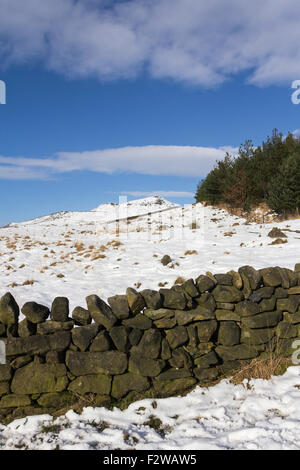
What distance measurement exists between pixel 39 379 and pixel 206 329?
2669mm

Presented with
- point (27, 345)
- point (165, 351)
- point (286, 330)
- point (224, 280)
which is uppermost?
point (224, 280)

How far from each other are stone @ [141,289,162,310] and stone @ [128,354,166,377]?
2.54ft

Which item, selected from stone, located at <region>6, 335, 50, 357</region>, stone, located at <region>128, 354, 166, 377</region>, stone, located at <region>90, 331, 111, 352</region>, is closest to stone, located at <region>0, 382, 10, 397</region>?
stone, located at <region>6, 335, 50, 357</region>

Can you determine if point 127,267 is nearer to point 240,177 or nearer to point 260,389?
point 260,389

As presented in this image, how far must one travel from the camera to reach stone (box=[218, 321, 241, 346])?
489 cm

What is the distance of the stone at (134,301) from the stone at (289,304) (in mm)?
2492

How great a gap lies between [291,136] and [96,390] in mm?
29165

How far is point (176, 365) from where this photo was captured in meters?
4.61

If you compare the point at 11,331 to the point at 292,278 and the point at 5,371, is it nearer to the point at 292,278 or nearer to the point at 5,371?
the point at 5,371

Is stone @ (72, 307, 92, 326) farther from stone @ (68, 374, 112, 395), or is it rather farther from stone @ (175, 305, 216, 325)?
stone @ (175, 305, 216, 325)

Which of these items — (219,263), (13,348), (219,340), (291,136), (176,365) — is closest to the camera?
(13,348)

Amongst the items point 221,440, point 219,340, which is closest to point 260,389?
point 219,340

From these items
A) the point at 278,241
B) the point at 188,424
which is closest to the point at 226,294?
the point at 188,424

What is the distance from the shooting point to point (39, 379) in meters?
4.27
